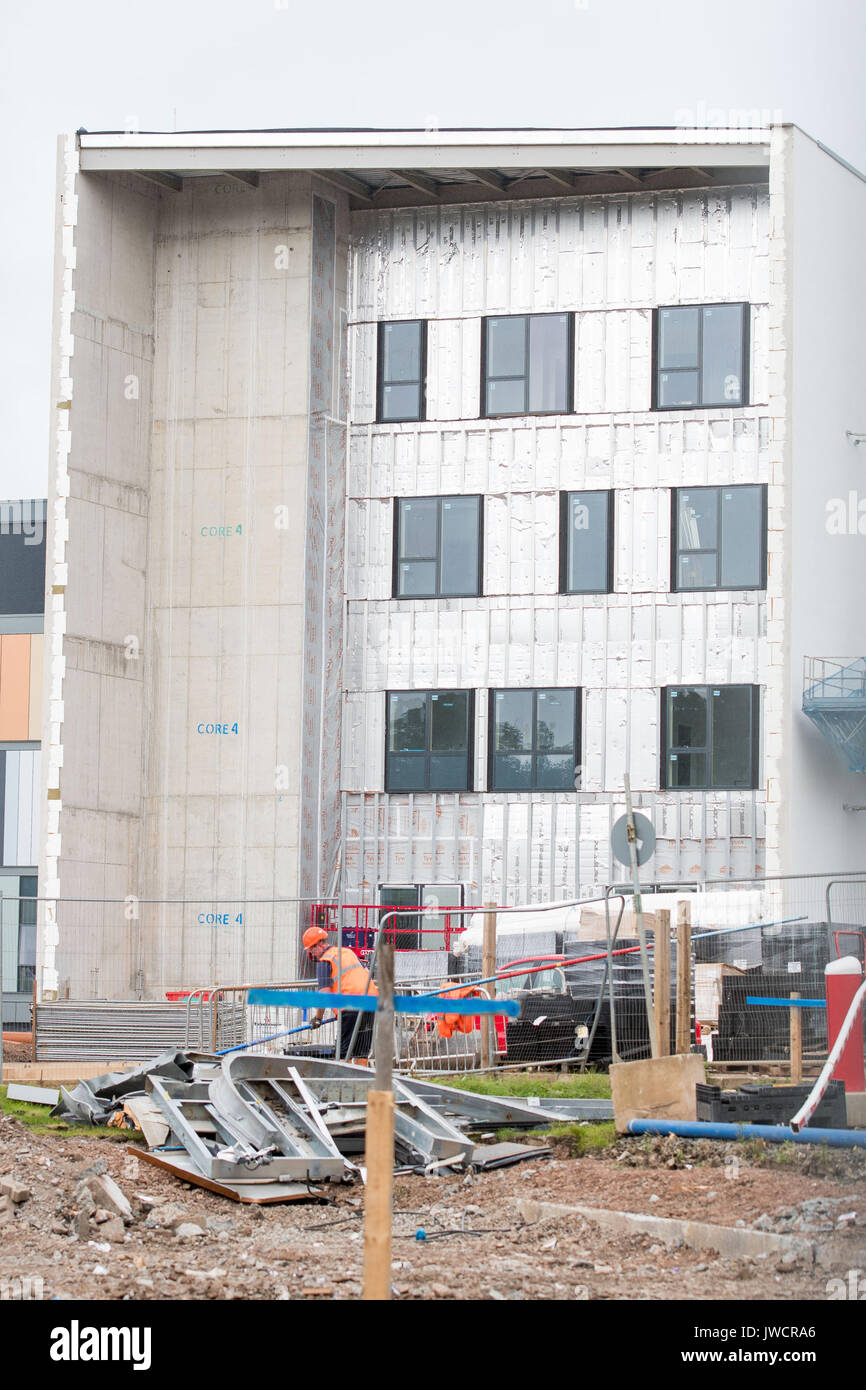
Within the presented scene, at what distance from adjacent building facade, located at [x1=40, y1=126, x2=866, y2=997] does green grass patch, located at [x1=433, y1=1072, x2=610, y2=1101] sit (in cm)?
1160

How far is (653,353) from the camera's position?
3095 cm

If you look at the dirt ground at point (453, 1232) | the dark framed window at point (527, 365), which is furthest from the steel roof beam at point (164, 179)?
the dirt ground at point (453, 1232)

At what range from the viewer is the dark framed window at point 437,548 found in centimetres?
3181

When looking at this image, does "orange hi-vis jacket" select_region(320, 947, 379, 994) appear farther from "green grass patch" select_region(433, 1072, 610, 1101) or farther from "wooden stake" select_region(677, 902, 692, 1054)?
"wooden stake" select_region(677, 902, 692, 1054)

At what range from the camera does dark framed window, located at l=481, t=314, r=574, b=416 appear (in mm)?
31500

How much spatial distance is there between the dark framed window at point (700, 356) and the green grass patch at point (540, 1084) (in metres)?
15.8

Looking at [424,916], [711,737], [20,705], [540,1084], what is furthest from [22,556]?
[540,1084]

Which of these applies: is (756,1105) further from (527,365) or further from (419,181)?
(419,181)

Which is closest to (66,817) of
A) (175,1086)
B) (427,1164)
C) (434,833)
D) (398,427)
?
(434,833)

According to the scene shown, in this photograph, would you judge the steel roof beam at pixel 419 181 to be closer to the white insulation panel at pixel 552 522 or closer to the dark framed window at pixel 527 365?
the white insulation panel at pixel 552 522

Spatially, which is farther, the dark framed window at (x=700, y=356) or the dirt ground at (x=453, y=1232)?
the dark framed window at (x=700, y=356)

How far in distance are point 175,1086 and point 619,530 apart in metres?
18.2

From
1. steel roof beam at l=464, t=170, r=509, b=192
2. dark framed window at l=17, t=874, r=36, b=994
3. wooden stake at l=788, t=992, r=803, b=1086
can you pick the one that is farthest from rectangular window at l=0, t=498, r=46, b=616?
wooden stake at l=788, t=992, r=803, b=1086

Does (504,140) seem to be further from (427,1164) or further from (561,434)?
(427,1164)
